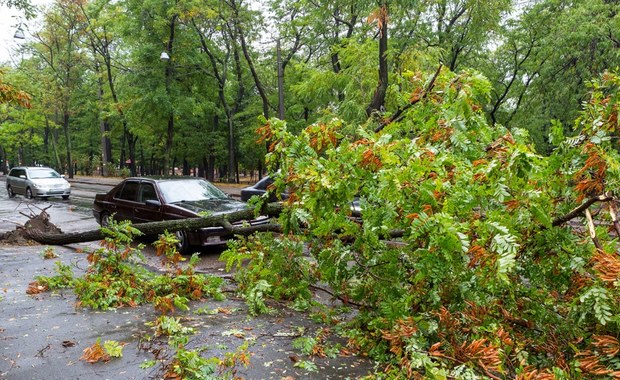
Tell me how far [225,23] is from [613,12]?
17995 mm

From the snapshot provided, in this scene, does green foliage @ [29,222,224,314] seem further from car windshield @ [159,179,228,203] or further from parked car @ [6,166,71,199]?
parked car @ [6,166,71,199]

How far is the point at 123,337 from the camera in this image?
15.6 ft

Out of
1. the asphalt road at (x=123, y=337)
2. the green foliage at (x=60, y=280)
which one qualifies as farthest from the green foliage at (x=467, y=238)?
the green foliage at (x=60, y=280)

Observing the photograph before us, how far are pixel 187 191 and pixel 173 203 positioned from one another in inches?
29.2

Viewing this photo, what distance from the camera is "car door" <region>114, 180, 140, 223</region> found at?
1057 centimetres

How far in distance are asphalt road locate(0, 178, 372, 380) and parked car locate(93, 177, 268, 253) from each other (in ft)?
9.59

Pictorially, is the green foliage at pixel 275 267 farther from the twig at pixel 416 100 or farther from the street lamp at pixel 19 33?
the street lamp at pixel 19 33

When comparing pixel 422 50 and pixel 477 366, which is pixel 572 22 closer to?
pixel 422 50

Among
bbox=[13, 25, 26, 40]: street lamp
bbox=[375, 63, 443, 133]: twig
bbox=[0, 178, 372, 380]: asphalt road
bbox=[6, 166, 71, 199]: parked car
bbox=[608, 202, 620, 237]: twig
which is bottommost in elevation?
bbox=[0, 178, 372, 380]: asphalt road

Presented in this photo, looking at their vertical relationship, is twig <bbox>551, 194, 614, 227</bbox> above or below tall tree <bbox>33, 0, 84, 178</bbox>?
below

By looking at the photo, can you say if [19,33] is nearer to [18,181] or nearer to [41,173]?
[41,173]


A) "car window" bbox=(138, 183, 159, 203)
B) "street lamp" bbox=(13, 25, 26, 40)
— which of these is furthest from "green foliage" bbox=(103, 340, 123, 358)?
"street lamp" bbox=(13, 25, 26, 40)

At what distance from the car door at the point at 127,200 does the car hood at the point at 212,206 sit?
5.16 feet

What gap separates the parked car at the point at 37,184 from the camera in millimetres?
21859
